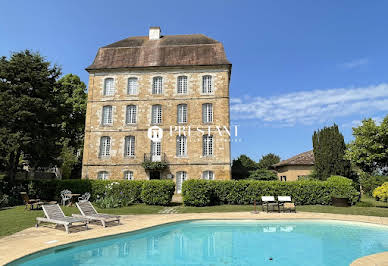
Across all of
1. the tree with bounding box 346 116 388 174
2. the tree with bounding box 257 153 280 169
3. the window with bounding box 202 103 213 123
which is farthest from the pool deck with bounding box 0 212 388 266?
the tree with bounding box 257 153 280 169

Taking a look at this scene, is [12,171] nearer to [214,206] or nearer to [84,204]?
[84,204]

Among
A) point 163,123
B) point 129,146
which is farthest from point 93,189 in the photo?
point 163,123

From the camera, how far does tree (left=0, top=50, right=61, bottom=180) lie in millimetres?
16094

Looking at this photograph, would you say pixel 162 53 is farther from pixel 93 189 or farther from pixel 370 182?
pixel 370 182

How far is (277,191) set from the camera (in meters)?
15.5

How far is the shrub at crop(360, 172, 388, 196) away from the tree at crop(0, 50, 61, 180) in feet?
82.5

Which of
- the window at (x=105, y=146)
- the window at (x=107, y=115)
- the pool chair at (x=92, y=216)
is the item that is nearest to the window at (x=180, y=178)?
the window at (x=105, y=146)

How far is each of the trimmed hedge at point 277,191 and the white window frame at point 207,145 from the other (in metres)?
6.36

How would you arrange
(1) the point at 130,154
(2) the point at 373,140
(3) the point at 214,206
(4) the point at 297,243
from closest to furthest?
(4) the point at 297,243, (3) the point at 214,206, (2) the point at 373,140, (1) the point at 130,154

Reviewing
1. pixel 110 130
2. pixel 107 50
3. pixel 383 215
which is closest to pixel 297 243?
pixel 383 215

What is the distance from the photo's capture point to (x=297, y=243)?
27.7ft

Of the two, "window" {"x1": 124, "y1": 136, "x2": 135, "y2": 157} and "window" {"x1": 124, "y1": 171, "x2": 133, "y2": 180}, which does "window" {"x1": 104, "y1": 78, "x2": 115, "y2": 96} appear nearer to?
"window" {"x1": 124, "y1": 136, "x2": 135, "y2": 157}

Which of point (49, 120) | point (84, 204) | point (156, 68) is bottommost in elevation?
point (84, 204)

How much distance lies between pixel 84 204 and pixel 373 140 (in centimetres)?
1724
